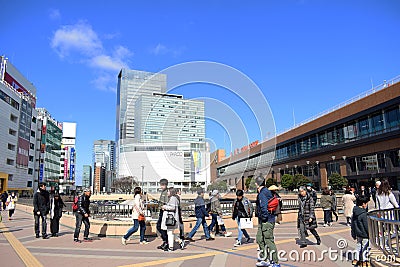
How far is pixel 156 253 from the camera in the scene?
7691 millimetres

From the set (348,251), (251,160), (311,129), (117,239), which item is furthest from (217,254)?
(251,160)

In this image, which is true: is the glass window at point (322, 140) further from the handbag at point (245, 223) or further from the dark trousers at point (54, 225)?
the dark trousers at point (54, 225)

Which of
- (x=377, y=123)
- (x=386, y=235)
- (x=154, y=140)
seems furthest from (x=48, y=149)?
(x=386, y=235)

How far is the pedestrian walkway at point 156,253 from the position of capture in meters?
6.60

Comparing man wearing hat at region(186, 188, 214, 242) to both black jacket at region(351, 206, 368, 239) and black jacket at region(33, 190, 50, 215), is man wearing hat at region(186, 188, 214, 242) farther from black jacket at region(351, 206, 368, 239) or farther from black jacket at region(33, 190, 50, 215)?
black jacket at region(33, 190, 50, 215)

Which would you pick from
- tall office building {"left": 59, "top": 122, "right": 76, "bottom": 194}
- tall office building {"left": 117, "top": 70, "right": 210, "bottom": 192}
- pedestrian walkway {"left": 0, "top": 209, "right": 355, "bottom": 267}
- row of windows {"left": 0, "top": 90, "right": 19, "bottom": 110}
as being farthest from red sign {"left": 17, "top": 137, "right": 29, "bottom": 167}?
pedestrian walkway {"left": 0, "top": 209, "right": 355, "bottom": 267}

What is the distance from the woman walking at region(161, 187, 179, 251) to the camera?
7.96 metres

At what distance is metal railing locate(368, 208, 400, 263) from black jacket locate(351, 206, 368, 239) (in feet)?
0.31

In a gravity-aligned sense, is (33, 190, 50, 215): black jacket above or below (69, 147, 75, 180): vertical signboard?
below

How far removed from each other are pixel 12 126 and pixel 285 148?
51.9 m

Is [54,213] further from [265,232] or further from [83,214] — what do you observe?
[265,232]

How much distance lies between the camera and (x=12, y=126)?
55.8 m

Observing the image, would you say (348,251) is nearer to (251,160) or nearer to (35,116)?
(251,160)

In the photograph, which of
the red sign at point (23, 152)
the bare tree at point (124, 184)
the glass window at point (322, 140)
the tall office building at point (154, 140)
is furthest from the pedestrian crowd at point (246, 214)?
the bare tree at point (124, 184)
